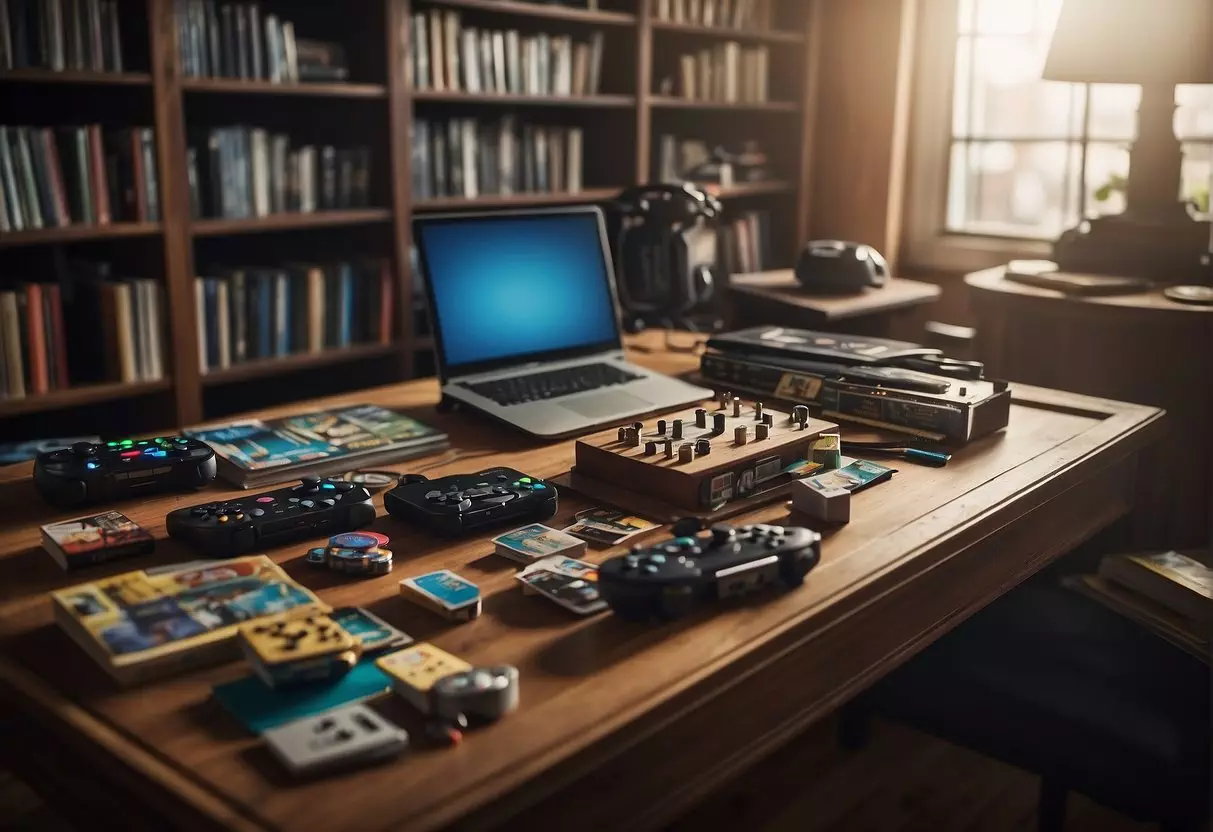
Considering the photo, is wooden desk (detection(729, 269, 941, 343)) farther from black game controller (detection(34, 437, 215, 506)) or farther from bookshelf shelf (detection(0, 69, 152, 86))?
black game controller (detection(34, 437, 215, 506))

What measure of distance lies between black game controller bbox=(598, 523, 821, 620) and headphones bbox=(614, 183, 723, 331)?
1.40 metres

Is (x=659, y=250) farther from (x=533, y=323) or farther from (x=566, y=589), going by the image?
(x=566, y=589)

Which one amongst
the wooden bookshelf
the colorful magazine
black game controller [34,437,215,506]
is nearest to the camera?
the colorful magazine

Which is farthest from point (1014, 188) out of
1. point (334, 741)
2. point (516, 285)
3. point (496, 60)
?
point (334, 741)

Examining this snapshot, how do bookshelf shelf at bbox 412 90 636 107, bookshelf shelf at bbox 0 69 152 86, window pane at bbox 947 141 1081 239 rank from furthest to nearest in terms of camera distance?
window pane at bbox 947 141 1081 239, bookshelf shelf at bbox 412 90 636 107, bookshelf shelf at bbox 0 69 152 86

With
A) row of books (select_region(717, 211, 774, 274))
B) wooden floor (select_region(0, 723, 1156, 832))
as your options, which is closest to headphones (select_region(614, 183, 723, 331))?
wooden floor (select_region(0, 723, 1156, 832))

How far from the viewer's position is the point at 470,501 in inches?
48.9

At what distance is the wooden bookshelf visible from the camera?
8.20 feet

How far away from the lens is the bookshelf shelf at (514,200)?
10.2 feet

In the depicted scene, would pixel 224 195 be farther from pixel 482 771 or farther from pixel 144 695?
pixel 482 771

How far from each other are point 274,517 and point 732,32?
9.90 feet

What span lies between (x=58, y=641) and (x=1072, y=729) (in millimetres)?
1310

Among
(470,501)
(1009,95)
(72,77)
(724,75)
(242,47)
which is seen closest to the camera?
(470,501)

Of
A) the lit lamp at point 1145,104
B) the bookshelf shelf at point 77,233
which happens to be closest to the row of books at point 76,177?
the bookshelf shelf at point 77,233
